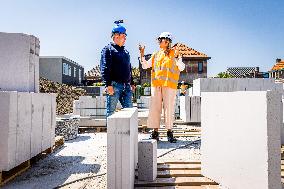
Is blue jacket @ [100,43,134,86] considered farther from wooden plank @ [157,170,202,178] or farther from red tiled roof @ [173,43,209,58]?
red tiled roof @ [173,43,209,58]

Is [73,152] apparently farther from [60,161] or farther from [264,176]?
[264,176]

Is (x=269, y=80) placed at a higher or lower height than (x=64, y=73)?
lower

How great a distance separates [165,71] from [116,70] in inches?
42.5

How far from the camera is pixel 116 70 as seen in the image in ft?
16.9

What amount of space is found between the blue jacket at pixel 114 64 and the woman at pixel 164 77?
0.65 metres

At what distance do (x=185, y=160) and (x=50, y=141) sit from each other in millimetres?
2162

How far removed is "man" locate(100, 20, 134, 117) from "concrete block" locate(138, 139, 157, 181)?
157 centimetres

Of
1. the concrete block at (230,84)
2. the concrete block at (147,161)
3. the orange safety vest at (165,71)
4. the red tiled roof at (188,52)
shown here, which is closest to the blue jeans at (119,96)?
the orange safety vest at (165,71)

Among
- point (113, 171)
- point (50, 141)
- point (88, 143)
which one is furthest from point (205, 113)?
point (88, 143)

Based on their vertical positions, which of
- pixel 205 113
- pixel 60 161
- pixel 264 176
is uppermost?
pixel 205 113

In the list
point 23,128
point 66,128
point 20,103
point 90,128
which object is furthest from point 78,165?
point 90,128

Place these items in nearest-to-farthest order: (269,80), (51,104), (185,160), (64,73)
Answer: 1. (185,160)
2. (51,104)
3. (269,80)
4. (64,73)

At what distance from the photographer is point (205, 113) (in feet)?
11.6

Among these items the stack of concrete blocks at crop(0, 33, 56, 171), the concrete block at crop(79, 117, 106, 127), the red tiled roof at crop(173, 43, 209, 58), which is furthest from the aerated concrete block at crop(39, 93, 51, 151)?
the red tiled roof at crop(173, 43, 209, 58)
